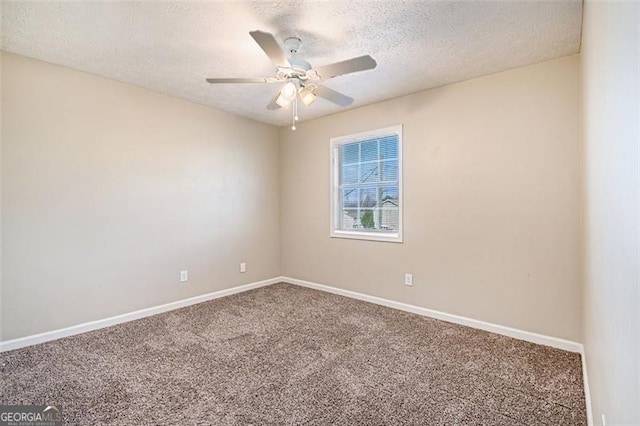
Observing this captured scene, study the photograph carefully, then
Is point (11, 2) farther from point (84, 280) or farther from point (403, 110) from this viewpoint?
point (403, 110)

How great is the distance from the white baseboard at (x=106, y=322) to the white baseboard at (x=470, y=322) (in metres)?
1.30

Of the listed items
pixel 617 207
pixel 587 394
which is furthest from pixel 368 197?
pixel 617 207

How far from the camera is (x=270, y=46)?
184 centimetres

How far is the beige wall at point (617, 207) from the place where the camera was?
0.77 m

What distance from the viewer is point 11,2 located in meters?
1.91

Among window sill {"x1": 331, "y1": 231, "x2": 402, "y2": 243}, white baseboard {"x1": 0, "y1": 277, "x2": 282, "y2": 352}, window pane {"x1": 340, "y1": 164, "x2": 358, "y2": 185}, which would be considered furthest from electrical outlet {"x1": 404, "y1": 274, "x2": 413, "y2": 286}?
white baseboard {"x1": 0, "y1": 277, "x2": 282, "y2": 352}

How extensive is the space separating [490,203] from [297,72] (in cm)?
206

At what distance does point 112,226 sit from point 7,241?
732 mm

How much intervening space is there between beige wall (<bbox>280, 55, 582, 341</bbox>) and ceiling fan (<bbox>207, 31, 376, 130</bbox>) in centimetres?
123

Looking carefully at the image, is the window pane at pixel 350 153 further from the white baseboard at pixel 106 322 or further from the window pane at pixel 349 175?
the white baseboard at pixel 106 322

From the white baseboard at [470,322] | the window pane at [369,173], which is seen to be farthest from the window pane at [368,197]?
the white baseboard at [470,322]

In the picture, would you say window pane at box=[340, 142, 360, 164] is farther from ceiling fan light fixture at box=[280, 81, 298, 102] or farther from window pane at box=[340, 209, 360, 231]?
ceiling fan light fixture at box=[280, 81, 298, 102]

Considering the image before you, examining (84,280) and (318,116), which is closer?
(84,280)

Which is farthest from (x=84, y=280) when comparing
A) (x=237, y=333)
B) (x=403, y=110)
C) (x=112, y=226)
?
(x=403, y=110)
